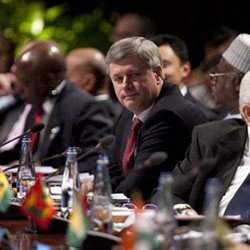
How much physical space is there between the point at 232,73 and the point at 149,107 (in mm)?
722

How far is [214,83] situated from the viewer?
520 centimetres

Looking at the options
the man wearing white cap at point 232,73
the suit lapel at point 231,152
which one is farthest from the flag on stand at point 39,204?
the man wearing white cap at point 232,73

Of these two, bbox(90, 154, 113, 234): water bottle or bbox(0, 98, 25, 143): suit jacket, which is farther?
bbox(0, 98, 25, 143): suit jacket

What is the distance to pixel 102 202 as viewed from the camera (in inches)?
119

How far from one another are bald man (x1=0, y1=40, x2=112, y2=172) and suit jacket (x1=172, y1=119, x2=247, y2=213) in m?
1.83

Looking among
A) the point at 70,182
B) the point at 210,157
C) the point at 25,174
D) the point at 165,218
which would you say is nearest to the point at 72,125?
the point at 25,174

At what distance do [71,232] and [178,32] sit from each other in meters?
6.50

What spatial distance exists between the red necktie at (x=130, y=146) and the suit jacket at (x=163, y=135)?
0.22 feet

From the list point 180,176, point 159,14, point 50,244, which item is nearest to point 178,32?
point 159,14

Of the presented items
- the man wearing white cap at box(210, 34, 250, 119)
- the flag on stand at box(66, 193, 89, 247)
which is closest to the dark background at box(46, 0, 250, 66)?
the man wearing white cap at box(210, 34, 250, 119)

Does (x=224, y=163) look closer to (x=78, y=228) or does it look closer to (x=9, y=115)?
(x=78, y=228)

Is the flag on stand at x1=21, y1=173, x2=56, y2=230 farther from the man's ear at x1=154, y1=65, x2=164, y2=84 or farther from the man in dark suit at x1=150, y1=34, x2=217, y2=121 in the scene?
the man in dark suit at x1=150, y1=34, x2=217, y2=121

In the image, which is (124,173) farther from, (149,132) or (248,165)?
(248,165)

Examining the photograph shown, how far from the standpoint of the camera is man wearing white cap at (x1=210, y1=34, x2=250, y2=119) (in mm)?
4918
